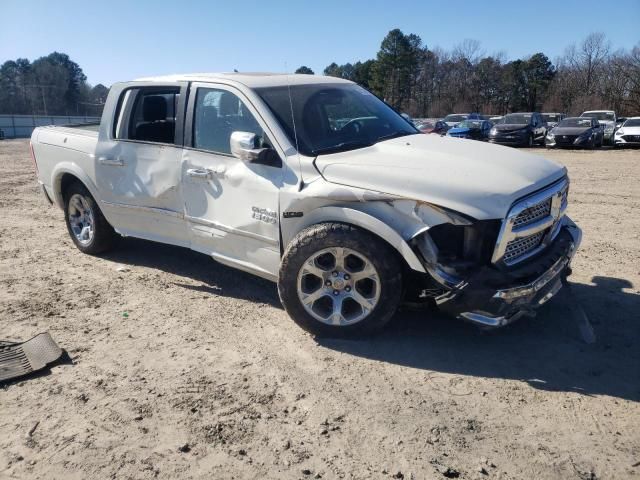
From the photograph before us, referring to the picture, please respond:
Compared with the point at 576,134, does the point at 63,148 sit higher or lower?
higher

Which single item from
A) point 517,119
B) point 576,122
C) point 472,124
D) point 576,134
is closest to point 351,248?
point 576,134

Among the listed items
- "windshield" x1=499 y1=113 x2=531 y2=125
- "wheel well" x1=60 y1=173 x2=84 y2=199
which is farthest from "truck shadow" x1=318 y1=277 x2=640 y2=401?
"windshield" x1=499 y1=113 x2=531 y2=125

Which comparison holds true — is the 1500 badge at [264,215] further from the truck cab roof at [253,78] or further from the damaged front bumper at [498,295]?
the damaged front bumper at [498,295]

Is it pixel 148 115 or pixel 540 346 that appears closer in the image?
pixel 540 346

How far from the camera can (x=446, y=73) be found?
72625 millimetres

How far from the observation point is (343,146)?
4258 mm

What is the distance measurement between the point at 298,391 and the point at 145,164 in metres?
2.84

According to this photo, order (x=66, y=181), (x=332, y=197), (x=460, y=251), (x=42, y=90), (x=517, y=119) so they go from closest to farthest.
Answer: (x=460, y=251) → (x=332, y=197) → (x=66, y=181) → (x=517, y=119) → (x=42, y=90)

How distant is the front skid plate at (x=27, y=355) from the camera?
142 inches

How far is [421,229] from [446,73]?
7475 centimetres

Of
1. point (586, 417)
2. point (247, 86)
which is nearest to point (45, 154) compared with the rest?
point (247, 86)

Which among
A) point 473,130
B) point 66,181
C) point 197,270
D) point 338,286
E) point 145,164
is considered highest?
point 145,164

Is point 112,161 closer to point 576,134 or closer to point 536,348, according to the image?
point 536,348

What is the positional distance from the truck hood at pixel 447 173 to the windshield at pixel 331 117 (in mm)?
255
